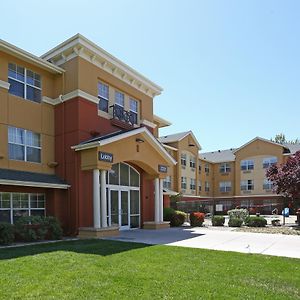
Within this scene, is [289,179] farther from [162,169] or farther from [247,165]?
[247,165]

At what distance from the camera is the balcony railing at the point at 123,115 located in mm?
20609

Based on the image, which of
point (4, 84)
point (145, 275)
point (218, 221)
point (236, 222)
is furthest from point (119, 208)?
point (145, 275)

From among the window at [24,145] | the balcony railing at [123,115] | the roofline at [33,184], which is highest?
the balcony railing at [123,115]

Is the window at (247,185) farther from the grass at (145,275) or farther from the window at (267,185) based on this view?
the grass at (145,275)

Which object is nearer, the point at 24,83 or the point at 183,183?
the point at 24,83

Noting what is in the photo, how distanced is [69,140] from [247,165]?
4071cm

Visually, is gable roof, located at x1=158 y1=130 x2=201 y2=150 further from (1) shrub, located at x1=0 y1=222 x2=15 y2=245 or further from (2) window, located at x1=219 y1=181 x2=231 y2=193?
(1) shrub, located at x1=0 y1=222 x2=15 y2=245

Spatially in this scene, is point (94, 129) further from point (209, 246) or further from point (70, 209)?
point (209, 246)

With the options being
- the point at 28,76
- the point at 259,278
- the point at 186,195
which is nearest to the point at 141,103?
the point at 28,76

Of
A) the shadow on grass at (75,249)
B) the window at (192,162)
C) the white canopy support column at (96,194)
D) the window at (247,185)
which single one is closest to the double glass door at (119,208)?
the white canopy support column at (96,194)

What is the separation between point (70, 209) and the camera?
17.9 m

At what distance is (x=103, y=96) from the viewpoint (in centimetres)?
2027

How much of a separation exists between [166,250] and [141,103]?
1316 cm

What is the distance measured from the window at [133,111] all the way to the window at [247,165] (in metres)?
34.8
